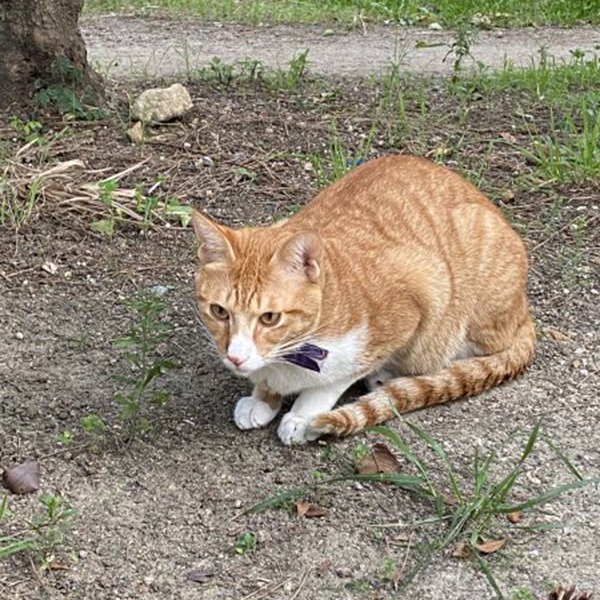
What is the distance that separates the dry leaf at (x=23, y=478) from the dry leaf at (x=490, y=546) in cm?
136

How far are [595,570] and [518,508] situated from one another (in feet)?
0.89

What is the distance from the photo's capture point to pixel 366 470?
3746 millimetres

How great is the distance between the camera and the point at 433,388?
412 cm

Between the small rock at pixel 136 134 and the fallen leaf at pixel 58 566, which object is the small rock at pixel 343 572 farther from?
the small rock at pixel 136 134

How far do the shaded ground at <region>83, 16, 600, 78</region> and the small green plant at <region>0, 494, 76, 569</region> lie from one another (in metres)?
4.71

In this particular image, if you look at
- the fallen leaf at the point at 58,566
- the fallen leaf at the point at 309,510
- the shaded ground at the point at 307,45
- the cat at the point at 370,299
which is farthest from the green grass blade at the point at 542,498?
the shaded ground at the point at 307,45

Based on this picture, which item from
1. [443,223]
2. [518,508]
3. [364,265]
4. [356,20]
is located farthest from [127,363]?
[356,20]

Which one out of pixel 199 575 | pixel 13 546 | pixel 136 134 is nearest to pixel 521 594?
pixel 199 575

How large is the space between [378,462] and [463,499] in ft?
1.10

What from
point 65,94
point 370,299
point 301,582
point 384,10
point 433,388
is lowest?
point 301,582

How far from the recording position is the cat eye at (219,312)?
3.71m

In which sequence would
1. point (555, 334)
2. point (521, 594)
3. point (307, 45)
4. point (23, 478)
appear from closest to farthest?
point (521, 594)
point (23, 478)
point (555, 334)
point (307, 45)

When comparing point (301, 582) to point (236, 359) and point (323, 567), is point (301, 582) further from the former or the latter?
point (236, 359)

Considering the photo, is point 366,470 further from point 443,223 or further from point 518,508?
point 443,223
